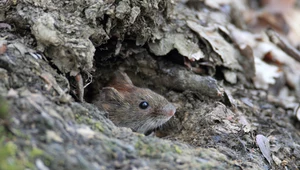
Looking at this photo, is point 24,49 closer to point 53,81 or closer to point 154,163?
point 53,81

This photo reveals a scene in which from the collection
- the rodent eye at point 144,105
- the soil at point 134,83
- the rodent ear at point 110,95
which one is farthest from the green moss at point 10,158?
the rodent eye at point 144,105

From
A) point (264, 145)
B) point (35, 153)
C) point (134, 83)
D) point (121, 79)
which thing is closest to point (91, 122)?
point (35, 153)

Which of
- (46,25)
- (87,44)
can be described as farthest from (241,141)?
(46,25)

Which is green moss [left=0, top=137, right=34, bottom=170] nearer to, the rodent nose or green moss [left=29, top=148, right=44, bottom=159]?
green moss [left=29, top=148, right=44, bottom=159]

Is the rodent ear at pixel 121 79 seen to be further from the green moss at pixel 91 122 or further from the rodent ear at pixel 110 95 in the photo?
the green moss at pixel 91 122

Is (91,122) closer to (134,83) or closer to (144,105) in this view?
(144,105)

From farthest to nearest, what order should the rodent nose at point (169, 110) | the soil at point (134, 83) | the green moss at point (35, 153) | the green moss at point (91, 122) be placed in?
the rodent nose at point (169, 110) < the green moss at point (91, 122) < the soil at point (134, 83) < the green moss at point (35, 153)

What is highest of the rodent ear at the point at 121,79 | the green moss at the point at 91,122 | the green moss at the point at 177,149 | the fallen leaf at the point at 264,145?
the green moss at the point at 91,122

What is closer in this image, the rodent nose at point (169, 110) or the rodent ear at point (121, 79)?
the rodent nose at point (169, 110)
